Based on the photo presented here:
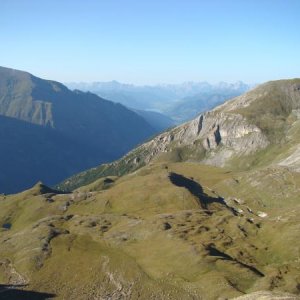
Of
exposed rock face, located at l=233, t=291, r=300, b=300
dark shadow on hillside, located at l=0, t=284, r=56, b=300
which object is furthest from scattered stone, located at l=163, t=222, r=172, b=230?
exposed rock face, located at l=233, t=291, r=300, b=300

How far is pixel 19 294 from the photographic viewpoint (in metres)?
139

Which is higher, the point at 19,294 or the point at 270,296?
the point at 270,296

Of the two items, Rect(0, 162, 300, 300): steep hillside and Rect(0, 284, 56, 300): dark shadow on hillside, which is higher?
Rect(0, 162, 300, 300): steep hillside

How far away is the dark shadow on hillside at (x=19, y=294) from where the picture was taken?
446ft

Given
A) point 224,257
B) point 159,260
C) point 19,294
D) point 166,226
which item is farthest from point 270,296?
point 166,226

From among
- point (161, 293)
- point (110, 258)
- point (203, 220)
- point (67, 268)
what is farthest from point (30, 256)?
point (203, 220)

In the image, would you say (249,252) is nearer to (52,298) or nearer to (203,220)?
(203,220)

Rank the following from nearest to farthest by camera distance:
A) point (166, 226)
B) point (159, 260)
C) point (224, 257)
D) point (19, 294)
Answer: 1. point (19, 294)
2. point (224, 257)
3. point (159, 260)
4. point (166, 226)

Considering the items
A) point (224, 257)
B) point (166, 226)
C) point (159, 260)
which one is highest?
point (224, 257)

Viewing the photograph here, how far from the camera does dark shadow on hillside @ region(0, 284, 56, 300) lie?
136000 millimetres

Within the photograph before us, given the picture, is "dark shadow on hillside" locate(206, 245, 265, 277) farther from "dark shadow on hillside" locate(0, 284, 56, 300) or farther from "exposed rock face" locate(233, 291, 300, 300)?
"dark shadow on hillside" locate(0, 284, 56, 300)

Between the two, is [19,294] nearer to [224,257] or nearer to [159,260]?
[159,260]

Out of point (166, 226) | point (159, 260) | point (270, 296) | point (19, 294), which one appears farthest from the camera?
point (166, 226)

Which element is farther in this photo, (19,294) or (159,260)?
(159,260)
